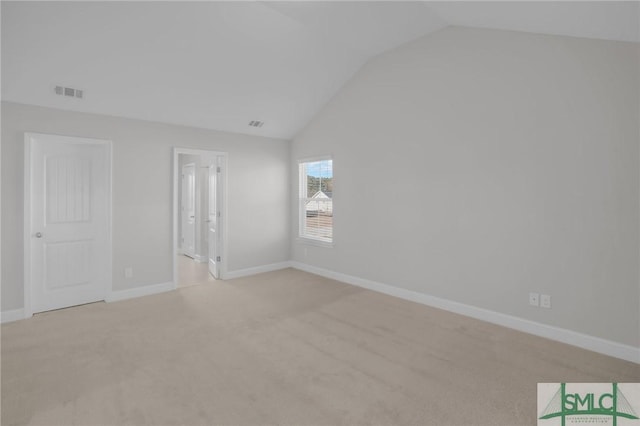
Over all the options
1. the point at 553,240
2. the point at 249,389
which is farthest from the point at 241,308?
the point at 553,240

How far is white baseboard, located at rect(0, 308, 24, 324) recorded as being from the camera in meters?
3.55

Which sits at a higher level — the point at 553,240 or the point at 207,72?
the point at 207,72

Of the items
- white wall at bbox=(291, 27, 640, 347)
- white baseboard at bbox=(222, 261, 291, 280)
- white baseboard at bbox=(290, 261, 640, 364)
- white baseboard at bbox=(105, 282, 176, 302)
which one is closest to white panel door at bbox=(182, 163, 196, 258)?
white baseboard at bbox=(222, 261, 291, 280)

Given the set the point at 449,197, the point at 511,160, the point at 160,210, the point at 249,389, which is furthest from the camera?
the point at 160,210

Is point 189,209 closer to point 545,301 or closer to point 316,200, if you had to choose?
point 316,200

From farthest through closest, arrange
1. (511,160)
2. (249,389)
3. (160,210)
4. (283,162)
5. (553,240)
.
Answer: (283,162)
(160,210)
(511,160)
(553,240)
(249,389)

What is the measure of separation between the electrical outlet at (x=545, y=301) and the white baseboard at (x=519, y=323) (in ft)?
0.63

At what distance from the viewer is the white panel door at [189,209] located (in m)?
7.24

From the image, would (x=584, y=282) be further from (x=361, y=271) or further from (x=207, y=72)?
(x=207, y=72)

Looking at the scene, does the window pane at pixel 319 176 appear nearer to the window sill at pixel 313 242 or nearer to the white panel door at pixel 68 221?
the window sill at pixel 313 242

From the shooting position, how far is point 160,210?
15.4 feet

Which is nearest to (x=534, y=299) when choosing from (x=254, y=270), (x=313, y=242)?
(x=313, y=242)

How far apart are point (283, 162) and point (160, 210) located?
2344 mm

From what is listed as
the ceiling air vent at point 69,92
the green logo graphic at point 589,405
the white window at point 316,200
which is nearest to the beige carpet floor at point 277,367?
the green logo graphic at point 589,405
